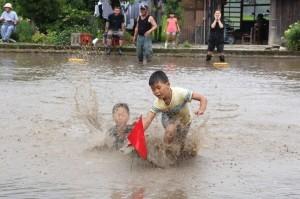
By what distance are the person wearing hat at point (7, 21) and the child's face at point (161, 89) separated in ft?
61.8

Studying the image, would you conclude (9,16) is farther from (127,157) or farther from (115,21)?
(127,157)

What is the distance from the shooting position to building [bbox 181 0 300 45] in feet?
94.9

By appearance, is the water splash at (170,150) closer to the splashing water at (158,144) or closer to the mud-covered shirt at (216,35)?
the splashing water at (158,144)

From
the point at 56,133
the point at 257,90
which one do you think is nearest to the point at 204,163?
the point at 56,133

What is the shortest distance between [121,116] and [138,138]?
826 millimetres

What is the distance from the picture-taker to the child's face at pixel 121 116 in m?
8.30

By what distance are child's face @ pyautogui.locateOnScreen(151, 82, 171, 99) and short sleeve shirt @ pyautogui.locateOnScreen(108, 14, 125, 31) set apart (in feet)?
53.9

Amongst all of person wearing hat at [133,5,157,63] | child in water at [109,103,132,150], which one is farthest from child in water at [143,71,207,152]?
person wearing hat at [133,5,157,63]

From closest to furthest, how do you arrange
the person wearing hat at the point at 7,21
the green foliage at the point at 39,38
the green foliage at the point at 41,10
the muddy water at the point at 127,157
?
the muddy water at the point at 127,157, the person wearing hat at the point at 7,21, the green foliage at the point at 39,38, the green foliage at the point at 41,10

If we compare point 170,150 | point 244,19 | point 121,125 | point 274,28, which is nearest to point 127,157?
point 121,125

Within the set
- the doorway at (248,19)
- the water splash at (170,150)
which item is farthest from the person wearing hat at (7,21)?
the water splash at (170,150)

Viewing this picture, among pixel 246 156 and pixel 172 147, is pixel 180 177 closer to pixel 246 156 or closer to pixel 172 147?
pixel 172 147

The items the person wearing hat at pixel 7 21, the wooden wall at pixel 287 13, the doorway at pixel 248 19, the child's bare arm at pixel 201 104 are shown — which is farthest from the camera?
the doorway at pixel 248 19

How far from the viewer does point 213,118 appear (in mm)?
11000
